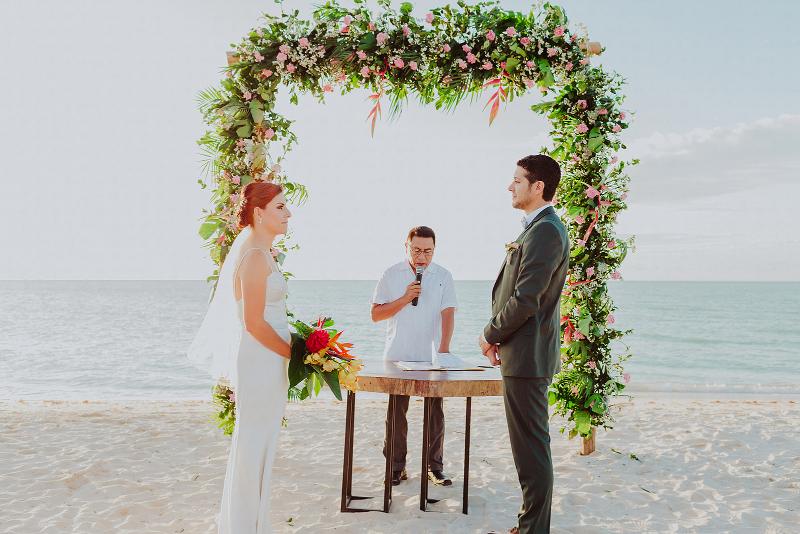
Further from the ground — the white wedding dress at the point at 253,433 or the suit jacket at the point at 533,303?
the suit jacket at the point at 533,303

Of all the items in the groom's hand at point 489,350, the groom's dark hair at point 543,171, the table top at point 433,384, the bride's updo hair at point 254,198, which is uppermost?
the groom's dark hair at point 543,171

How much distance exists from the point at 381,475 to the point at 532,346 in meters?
2.71

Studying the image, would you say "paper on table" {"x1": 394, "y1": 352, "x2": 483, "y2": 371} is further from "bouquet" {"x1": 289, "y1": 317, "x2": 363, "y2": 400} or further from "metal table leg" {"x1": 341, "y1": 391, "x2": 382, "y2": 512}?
"bouquet" {"x1": 289, "y1": 317, "x2": 363, "y2": 400}

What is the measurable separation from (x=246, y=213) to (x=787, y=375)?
22.3 m

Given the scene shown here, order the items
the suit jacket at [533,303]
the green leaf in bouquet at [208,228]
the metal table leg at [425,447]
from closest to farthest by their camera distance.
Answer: the suit jacket at [533,303], the metal table leg at [425,447], the green leaf in bouquet at [208,228]

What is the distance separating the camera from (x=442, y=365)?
4449 mm

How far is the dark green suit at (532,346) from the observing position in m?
3.43

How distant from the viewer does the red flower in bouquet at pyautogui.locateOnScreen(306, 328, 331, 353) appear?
3.56m

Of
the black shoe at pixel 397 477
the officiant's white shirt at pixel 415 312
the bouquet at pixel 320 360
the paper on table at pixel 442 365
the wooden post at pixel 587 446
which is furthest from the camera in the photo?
the wooden post at pixel 587 446

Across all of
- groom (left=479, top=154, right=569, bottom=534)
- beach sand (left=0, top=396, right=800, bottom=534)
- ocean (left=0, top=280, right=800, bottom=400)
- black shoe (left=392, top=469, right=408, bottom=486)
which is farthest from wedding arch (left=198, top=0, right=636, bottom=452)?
ocean (left=0, top=280, right=800, bottom=400)

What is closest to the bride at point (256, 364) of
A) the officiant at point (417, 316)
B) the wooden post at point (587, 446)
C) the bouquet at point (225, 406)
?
the officiant at point (417, 316)

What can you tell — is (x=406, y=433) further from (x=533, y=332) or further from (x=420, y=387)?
(x=533, y=332)

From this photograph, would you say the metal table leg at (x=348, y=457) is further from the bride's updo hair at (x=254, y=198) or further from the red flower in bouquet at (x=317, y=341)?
the bride's updo hair at (x=254, y=198)

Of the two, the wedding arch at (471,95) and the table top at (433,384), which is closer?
the table top at (433,384)
